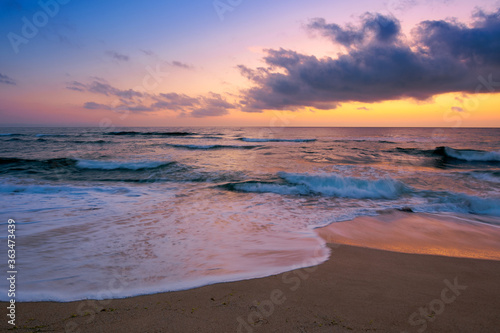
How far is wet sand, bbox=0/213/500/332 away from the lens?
2262 millimetres

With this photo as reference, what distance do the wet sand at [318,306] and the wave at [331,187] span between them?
5.31m

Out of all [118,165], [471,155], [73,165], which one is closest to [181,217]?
[118,165]

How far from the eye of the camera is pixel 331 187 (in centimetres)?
945

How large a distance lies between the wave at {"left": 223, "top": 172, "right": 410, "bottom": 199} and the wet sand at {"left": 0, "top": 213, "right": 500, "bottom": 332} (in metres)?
5.31

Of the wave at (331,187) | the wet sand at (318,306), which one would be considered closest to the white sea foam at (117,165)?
the wave at (331,187)

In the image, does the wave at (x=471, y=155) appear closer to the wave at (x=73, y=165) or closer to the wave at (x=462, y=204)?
the wave at (x=462, y=204)

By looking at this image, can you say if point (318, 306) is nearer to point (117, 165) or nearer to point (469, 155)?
point (117, 165)

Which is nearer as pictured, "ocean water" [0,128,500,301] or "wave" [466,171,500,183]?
"ocean water" [0,128,500,301]

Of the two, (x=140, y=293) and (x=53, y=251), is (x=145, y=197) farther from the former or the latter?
(x=140, y=293)

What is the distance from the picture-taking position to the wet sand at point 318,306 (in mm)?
2262

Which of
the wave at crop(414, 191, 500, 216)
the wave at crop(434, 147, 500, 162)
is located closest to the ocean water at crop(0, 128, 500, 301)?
the wave at crop(414, 191, 500, 216)

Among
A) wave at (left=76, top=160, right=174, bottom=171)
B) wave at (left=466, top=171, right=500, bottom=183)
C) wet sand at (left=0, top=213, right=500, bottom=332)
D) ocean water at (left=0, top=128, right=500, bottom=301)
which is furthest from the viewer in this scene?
wave at (left=76, top=160, right=174, bottom=171)

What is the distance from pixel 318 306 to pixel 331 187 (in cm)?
734

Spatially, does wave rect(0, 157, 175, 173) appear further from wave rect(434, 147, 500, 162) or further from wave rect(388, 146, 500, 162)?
wave rect(434, 147, 500, 162)
